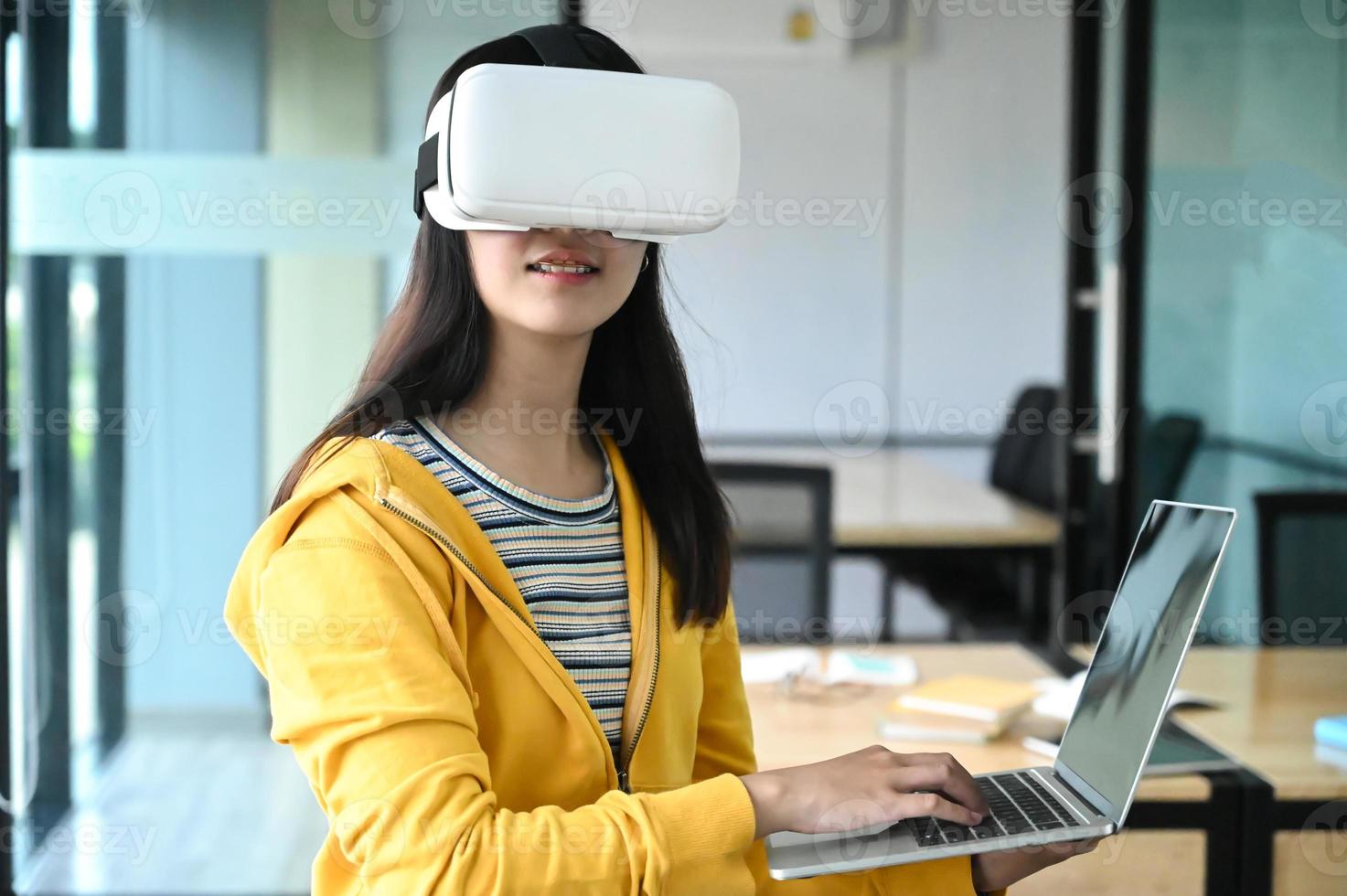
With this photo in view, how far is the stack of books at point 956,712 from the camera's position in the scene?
1536 millimetres

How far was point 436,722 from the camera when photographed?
0.81 m

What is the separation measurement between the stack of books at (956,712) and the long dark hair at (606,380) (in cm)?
51

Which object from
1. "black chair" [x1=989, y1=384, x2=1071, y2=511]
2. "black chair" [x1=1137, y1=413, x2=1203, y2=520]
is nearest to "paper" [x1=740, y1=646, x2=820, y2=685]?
"black chair" [x1=1137, y1=413, x2=1203, y2=520]

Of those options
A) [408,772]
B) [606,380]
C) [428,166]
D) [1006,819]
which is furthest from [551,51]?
[1006,819]

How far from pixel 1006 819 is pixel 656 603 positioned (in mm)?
319

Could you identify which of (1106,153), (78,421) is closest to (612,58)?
(78,421)

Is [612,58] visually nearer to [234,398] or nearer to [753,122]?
[234,398]

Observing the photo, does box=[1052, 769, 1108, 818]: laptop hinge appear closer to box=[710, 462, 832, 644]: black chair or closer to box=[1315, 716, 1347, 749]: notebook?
box=[1315, 716, 1347, 749]: notebook

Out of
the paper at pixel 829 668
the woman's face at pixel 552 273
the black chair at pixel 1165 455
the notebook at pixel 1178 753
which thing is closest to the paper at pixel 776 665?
the paper at pixel 829 668

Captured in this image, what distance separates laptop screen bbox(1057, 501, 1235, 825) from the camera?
88 centimetres

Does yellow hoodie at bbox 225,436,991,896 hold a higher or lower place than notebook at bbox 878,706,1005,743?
higher

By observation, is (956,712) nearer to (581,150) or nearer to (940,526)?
(581,150)

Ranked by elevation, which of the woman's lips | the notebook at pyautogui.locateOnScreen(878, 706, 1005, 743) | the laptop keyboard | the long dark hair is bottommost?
the notebook at pyautogui.locateOnScreen(878, 706, 1005, 743)

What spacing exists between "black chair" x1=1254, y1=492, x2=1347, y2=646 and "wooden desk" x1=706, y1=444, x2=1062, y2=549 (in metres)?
0.78
